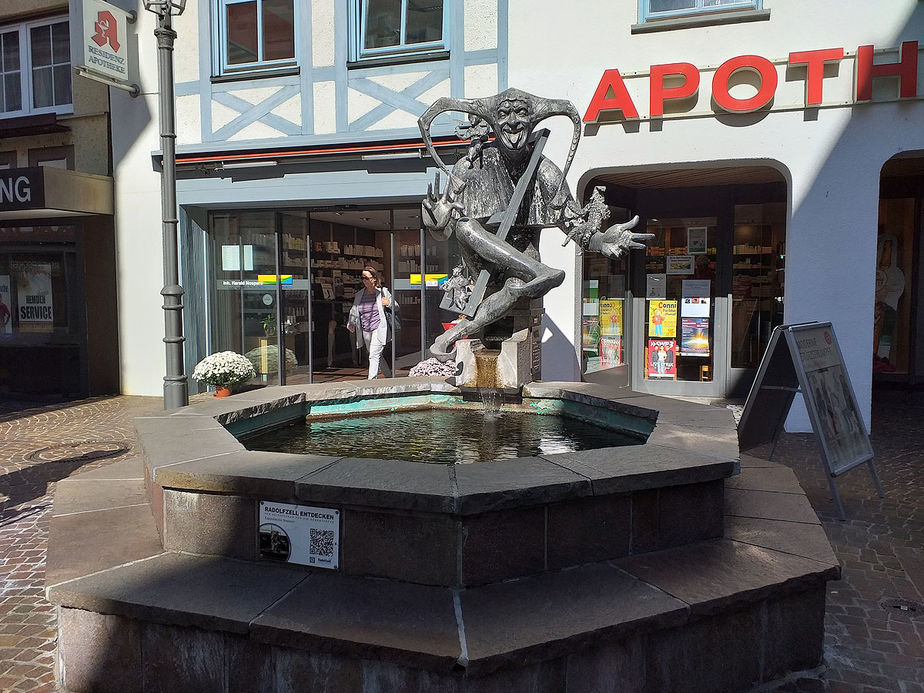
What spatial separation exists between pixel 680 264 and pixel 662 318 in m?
0.84

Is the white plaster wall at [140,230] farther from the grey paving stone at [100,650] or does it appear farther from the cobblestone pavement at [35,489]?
the grey paving stone at [100,650]

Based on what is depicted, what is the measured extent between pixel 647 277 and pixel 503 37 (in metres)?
4.13

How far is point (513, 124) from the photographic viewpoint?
5559 mm

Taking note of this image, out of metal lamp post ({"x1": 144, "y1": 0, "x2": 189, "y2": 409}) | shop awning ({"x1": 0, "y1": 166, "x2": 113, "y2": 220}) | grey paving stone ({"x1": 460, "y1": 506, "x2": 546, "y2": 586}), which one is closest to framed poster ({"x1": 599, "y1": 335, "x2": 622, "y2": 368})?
metal lamp post ({"x1": 144, "y1": 0, "x2": 189, "y2": 409})

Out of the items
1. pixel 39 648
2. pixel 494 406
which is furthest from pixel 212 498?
pixel 494 406

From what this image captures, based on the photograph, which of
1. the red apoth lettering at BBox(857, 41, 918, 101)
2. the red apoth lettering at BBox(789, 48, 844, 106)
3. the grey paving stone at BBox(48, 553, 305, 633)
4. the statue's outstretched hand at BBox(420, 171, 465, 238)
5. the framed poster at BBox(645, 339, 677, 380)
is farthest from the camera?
the framed poster at BBox(645, 339, 677, 380)

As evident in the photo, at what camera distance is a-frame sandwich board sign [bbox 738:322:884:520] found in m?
5.39

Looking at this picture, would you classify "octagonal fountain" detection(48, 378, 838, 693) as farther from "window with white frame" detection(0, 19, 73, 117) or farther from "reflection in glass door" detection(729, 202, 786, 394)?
"window with white frame" detection(0, 19, 73, 117)

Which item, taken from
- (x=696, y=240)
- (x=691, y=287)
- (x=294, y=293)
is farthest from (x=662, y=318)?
(x=294, y=293)

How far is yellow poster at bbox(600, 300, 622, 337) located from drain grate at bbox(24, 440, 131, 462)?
6.61 m

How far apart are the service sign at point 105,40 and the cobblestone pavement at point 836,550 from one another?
486 cm

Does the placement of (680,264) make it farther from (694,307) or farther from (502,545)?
(502,545)

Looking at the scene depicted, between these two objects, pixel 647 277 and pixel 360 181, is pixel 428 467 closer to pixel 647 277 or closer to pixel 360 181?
pixel 360 181

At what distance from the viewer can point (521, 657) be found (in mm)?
2576
